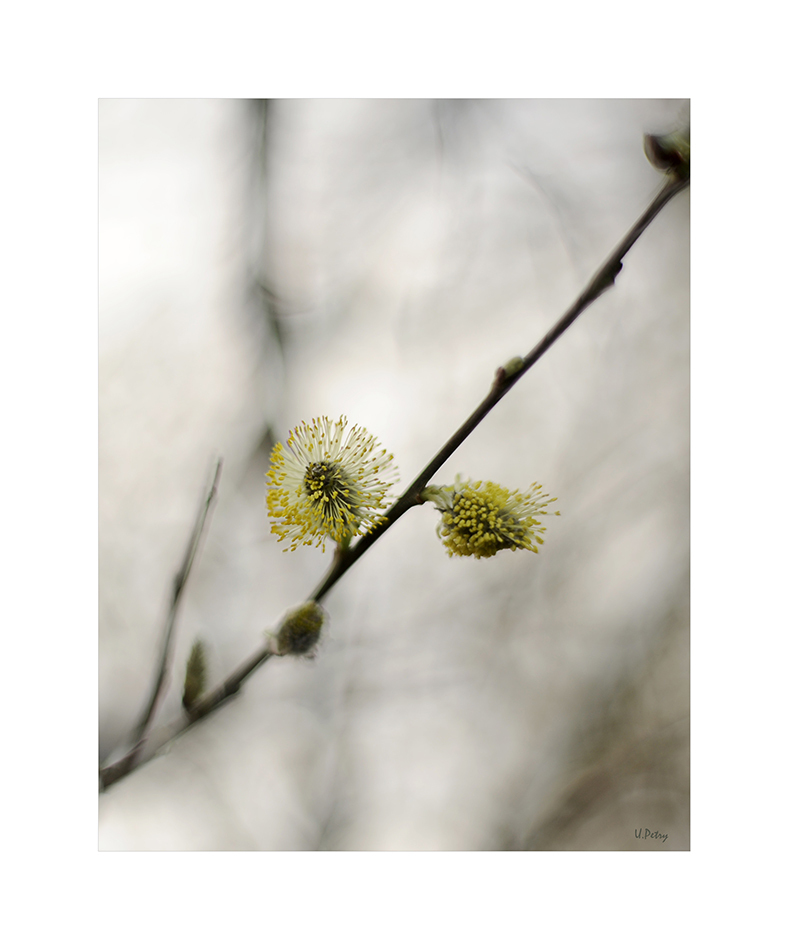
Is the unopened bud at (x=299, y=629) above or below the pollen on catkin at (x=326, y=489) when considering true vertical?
below

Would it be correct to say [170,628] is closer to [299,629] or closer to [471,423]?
[299,629]

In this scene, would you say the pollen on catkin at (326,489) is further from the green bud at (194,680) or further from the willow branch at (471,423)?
the green bud at (194,680)
